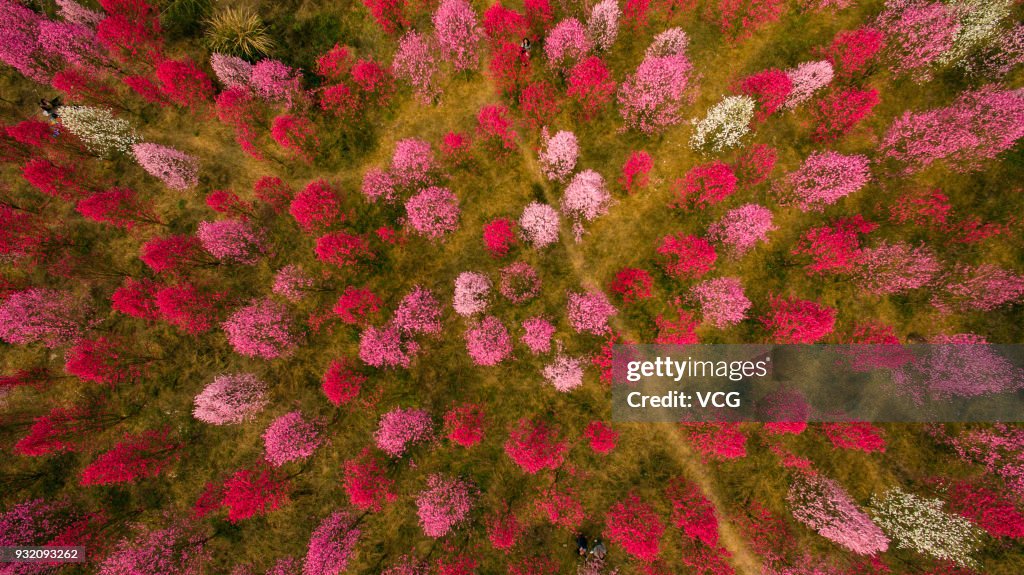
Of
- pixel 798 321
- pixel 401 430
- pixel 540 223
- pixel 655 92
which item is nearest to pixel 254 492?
pixel 401 430

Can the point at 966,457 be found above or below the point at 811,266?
below

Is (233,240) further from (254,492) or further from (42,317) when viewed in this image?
(254,492)

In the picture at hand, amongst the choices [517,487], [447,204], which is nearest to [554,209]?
[447,204]

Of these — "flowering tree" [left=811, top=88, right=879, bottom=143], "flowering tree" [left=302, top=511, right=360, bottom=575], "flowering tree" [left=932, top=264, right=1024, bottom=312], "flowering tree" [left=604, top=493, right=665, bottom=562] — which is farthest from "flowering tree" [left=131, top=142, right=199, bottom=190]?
"flowering tree" [left=932, top=264, right=1024, bottom=312]

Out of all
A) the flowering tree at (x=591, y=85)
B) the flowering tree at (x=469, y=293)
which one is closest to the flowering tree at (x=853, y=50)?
the flowering tree at (x=591, y=85)

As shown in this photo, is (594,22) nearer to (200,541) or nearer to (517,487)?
(517,487)

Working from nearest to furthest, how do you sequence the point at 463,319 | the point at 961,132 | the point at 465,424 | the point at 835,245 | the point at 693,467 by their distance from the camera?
the point at 961,132 → the point at 835,245 → the point at 465,424 → the point at 693,467 → the point at 463,319

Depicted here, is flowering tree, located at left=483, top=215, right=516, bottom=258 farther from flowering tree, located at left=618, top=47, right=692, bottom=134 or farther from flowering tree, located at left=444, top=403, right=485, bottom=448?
flowering tree, located at left=618, top=47, right=692, bottom=134
